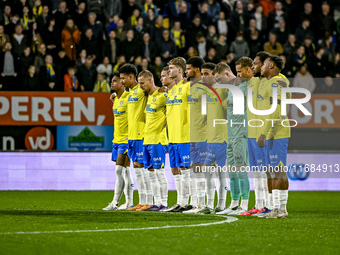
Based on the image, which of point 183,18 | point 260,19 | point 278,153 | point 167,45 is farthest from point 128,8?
point 278,153

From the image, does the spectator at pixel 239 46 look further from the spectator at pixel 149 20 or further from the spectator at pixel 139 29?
the spectator at pixel 139 29

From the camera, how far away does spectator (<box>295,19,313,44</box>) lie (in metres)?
19.3

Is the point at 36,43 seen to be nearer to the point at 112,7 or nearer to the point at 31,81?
the point at 31,81

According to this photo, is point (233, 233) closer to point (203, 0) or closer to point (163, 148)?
point (163, 148)

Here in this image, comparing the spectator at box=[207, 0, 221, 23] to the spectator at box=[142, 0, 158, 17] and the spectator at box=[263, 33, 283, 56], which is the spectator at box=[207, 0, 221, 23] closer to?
the spectator at box=[142, 0, 158, 17]

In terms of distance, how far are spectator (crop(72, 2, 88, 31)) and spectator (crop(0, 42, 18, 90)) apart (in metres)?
2.16

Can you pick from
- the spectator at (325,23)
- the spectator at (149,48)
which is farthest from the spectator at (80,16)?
the spectator at (325,23)

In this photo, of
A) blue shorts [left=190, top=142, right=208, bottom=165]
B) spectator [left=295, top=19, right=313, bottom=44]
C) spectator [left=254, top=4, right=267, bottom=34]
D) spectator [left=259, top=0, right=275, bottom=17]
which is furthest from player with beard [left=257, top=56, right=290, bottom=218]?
spectator [left=259, top=0, right=275, bottom=17]

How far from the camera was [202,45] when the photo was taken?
1831 centimetres

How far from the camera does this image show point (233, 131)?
10086 mm

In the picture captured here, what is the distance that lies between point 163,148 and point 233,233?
11.2ft

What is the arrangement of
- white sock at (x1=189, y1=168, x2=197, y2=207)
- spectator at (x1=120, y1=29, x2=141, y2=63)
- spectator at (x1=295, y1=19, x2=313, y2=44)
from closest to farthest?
white sock at (x1=189, y1=168, x2=197, y2=207), spectator at (x1=120, y1=29, x2=141, y2=63), spectator at (x1=295, y1=19, x2=313, y2=44)

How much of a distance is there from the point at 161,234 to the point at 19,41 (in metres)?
11.5

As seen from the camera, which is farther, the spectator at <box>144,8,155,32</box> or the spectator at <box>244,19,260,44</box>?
the spectator at <box>244,19,260,44</box>
